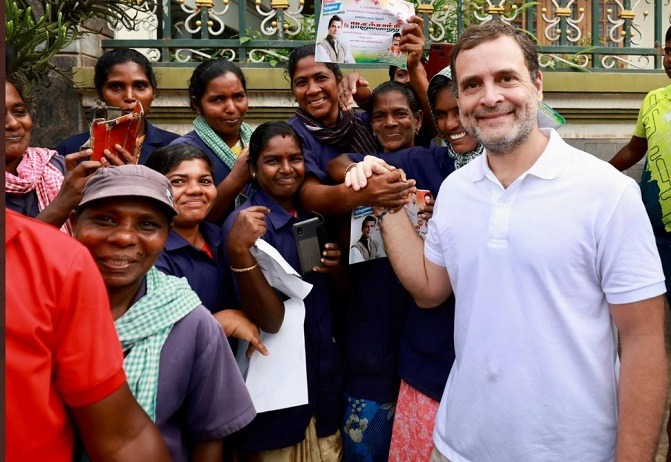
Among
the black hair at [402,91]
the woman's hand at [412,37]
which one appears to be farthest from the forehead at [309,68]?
the woman's hand at [412,37]

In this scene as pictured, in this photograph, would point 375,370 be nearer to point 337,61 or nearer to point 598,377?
point 598,377

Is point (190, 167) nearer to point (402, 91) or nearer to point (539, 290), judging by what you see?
point (402, 91)

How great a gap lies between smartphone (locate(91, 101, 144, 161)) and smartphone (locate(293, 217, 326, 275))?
27.3 inches

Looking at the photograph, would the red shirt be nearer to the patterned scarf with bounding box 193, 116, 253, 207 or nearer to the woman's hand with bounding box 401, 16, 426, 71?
the patterned scarf with bounding box 193, 116, 253, 207

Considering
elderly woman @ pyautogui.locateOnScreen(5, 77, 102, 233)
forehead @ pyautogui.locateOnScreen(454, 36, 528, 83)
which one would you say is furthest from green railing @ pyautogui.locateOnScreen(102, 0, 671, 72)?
forehead @ pyautogui.locateOnScreen(454, 36, 528, 83)

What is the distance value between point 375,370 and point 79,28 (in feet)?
10.6

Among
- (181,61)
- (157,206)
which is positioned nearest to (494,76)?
(157,206)

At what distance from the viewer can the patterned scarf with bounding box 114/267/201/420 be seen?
5.85 feet

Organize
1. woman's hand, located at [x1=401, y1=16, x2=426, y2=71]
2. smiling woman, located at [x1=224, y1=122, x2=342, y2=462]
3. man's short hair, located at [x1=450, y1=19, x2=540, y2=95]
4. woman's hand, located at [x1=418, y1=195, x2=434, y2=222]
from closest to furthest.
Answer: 1. man's short hair, located at [x1=450, y1=19, x2=540, y2=95]
2. smiling woman, located at [x1=224, y1=122, x2=342, y2=462]
3. woman's hand, located at [x1=418, y1=195, x2=434, y2=222]
4. woman's hand, located at [x1=401, y1=16, x2=426, y2=71]

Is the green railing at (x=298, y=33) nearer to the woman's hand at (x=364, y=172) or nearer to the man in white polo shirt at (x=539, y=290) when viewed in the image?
the woman's hand at (x=364, y=172)

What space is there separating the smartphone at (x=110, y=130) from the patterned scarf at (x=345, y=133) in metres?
0.92

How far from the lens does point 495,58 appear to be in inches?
73.9

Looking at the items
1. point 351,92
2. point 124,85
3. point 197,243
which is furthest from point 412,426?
point 124,85

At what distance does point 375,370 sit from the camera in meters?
2.66
